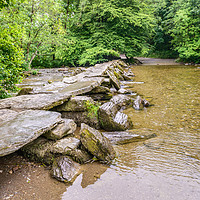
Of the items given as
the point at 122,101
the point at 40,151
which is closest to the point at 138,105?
the point at 122,101

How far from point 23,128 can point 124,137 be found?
179cm

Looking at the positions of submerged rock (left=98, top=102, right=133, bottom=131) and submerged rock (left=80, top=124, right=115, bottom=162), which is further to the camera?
submerged rock (left=98, top=102, right=133, bottom=131)

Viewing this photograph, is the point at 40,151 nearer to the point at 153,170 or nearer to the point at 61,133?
the point at 61,133

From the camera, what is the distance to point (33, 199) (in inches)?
74.0

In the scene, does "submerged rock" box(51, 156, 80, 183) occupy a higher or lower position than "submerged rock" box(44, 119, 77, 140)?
lower

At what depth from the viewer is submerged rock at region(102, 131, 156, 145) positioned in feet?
10.4

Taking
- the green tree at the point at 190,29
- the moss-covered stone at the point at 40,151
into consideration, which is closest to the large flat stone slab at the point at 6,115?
the moss-covered stone at the point at 40,151

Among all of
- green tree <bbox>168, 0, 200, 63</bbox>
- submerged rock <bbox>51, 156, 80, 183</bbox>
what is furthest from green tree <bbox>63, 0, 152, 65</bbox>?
submerged rock <bbox>51, 156, 80, 183</bbox>

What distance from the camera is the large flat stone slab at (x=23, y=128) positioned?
1881mm

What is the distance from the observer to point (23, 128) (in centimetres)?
224

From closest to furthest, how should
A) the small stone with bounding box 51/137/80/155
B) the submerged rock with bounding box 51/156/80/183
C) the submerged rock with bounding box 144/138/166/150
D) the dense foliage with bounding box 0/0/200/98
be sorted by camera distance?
the submerged rock with bounding box 51/156/80/183, the small stone with bounding box 51/137/80/155, the submerged rock with bounding box 144/138/166/150, the dense foliage with bounding box 0/0/200/98

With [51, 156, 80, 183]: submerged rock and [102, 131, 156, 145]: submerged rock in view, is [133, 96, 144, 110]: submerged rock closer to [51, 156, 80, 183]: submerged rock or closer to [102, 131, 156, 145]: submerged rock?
[102, 131, 156, 145]: submerged rock

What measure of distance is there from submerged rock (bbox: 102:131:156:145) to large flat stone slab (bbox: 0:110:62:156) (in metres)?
1.10

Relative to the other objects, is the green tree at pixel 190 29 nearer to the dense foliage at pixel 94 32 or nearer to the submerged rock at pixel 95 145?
the dense foliage at pixel 94 32
